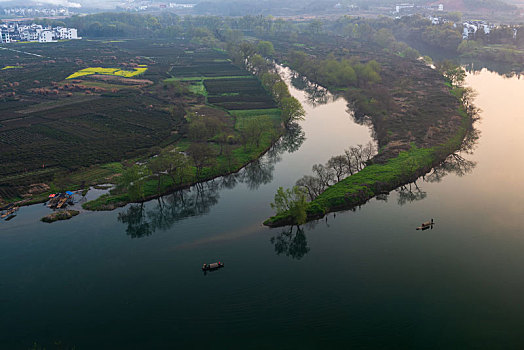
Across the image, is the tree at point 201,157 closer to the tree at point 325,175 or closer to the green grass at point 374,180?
the green grass at point 374,180

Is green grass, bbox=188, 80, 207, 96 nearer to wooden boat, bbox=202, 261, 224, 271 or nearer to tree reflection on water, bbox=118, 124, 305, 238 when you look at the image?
tree reflection on water, bbox=118, 124, 305, 238

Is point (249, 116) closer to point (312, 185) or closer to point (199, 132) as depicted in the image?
point (199, 132)

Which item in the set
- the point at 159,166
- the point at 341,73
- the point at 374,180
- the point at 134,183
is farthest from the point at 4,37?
the point at 374,180

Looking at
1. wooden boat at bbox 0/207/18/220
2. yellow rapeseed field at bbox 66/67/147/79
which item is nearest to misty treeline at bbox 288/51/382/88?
yellow rapeseed field at bbox 66/67/147/79

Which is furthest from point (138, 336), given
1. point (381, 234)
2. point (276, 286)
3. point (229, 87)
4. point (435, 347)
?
point (229, 87)

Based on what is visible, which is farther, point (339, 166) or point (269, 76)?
point (269, 76)

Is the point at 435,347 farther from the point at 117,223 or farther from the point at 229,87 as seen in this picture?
the point at 229,87
